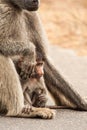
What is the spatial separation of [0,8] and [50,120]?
1.45 m

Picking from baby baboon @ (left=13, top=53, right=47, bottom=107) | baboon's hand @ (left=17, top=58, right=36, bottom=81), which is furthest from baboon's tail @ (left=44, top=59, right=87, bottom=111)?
baboon's hand @ (left=17, top=58, right=36, bottom=81)

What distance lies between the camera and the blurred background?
16.9m

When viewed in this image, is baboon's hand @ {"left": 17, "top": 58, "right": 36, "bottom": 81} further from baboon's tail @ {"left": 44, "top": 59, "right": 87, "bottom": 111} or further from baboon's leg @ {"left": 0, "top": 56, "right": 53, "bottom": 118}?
baboon's tail @ {"left": 44, "top": 59, "right": 87, "bottom": 111}

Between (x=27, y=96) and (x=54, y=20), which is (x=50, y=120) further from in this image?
(x=54, y=20)

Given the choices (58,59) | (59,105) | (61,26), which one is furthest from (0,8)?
(61,26)

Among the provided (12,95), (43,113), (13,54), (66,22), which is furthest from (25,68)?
(66,22)

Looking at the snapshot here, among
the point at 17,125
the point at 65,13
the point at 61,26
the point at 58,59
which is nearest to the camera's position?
the point at 17,125

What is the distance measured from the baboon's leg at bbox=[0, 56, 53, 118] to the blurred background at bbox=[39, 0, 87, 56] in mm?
6651

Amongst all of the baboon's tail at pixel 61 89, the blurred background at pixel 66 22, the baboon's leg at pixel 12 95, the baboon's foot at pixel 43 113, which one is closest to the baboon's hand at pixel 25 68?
the baboon's leg at pixel 12 95

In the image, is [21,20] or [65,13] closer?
[21,20]

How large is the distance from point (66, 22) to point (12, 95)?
10109 mm

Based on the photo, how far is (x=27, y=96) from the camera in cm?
942

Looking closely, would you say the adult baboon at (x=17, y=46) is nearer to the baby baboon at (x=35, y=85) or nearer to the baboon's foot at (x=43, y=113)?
the baboon's foot at (x=43, y=113)

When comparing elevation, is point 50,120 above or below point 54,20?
above
